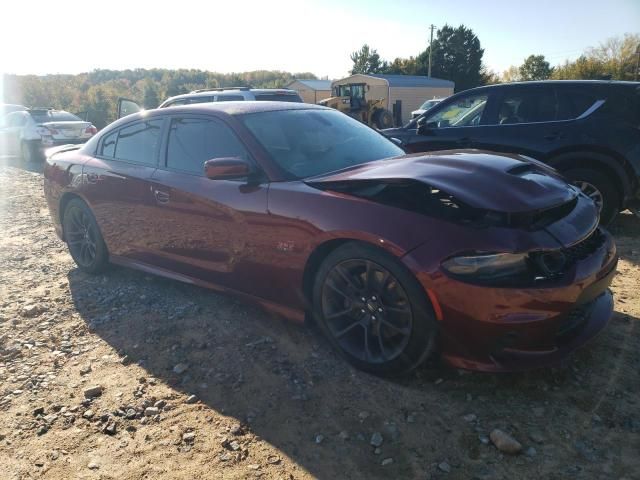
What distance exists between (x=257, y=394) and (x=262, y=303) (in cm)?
71

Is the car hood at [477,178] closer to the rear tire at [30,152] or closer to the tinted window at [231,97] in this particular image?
the tinted window at [231,97]

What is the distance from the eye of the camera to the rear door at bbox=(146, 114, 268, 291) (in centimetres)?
325

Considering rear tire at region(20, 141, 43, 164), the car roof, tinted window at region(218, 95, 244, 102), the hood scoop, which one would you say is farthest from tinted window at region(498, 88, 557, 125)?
rear tire at region(20, 141, 43, 164)

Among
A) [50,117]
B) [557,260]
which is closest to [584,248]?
[557,260]

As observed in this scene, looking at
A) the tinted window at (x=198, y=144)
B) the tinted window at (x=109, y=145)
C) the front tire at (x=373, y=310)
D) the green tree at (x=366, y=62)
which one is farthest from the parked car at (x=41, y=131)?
the green tree at (x=366, y=62)

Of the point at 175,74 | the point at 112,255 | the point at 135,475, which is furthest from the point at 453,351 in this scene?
the point at 175,74

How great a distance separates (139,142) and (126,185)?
40 centimetres

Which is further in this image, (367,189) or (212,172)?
(212,172)

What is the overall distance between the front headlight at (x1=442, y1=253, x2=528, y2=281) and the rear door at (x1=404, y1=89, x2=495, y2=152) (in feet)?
12.0

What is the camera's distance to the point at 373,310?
9.07ft

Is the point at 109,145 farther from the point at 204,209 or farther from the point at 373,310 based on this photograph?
the point at 373,310

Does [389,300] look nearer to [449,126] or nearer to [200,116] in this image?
[200,116]

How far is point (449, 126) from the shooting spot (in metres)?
6.09

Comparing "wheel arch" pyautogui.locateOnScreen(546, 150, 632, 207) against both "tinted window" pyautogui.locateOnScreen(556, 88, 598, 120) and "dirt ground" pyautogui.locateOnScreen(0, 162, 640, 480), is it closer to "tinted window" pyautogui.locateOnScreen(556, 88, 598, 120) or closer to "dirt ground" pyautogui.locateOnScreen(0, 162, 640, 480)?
"tinted window" pyautogui.locateOnScreen(556, 88, 598, 120)
